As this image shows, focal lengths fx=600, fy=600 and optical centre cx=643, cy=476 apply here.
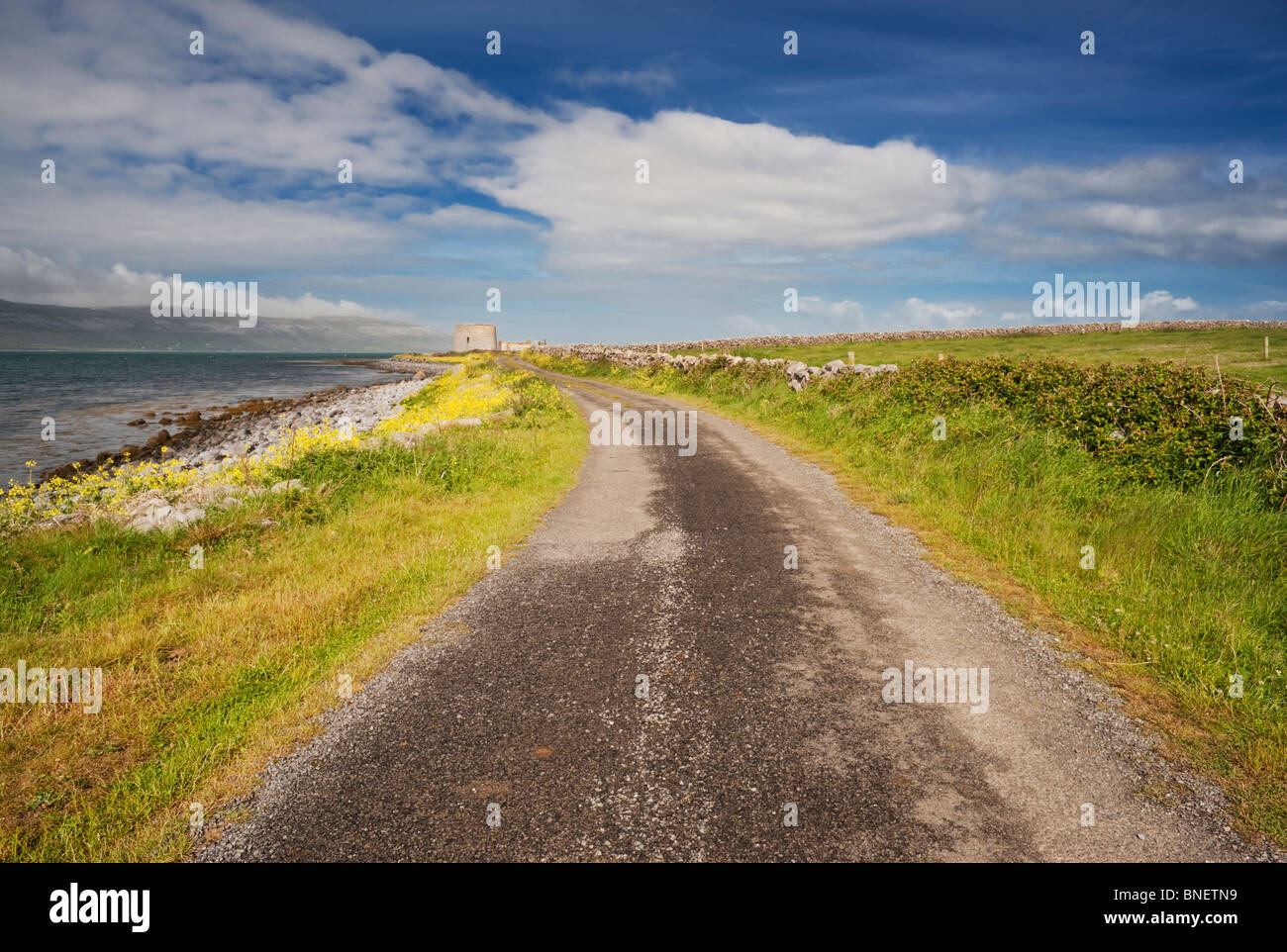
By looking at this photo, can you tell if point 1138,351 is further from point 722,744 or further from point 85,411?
point 85,411

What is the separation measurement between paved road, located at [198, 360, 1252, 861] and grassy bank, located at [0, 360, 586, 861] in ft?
1.80

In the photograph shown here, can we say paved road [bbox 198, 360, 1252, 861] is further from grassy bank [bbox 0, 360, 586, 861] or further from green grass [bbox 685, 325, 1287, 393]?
green grass [bbox 685, 325, 1287, 393]

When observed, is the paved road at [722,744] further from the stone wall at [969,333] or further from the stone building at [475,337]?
the stone building at [475,337]

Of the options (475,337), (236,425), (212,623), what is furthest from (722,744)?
(475,337)

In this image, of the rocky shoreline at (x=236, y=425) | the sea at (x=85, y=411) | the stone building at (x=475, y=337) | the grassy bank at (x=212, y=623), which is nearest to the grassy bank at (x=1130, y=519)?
the grassy bank at (x=212, y=623)

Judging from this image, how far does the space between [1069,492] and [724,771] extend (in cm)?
864

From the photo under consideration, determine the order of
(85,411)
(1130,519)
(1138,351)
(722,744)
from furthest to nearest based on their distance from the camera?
(85,411), (1138,351), (1130,519), (722,744)

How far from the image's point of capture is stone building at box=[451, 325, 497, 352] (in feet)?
404

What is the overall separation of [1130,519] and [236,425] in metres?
41.1

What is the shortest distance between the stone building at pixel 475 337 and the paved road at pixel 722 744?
123m

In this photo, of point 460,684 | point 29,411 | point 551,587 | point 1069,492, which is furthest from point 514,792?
point 29,411

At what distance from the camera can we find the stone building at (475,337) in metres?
123

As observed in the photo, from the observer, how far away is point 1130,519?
8.44 metres

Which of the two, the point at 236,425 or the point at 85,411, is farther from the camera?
the point at 85,411
